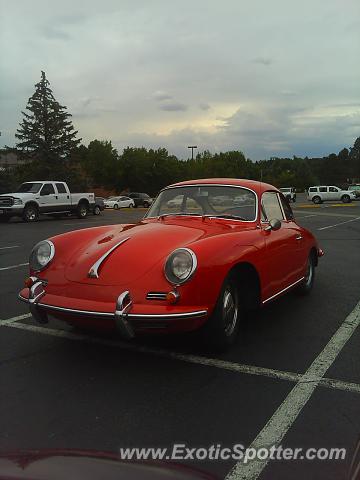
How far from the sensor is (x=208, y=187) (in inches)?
217

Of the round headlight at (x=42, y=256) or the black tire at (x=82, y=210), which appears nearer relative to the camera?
the round headlight at (x=42, y=256)

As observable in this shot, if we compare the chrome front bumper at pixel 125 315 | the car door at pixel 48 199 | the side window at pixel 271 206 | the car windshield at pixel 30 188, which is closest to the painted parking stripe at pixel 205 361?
Answer: the chrome front bumper at pixel 125 315

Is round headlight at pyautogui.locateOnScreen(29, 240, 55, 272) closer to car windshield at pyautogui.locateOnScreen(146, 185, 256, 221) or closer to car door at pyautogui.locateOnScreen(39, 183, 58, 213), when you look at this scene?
car windshield at pyautogui.locateOnScreen(146, 185, 256, 221)

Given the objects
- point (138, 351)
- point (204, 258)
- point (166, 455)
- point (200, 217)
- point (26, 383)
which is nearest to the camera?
point (166, 455)

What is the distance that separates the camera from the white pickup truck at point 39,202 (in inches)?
869

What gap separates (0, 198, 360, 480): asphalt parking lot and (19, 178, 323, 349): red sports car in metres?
0.36

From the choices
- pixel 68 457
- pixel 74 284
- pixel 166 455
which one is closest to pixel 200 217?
pixel 74 284

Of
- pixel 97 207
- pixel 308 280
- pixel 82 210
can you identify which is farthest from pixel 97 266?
pixel 97 207

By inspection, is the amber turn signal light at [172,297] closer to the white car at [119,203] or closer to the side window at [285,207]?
the side window at [285,207]

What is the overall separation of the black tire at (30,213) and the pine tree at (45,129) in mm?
36192

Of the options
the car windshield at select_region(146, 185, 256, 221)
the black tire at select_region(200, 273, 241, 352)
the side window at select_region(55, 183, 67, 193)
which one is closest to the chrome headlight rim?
the black tire at select_region(200, 273, 241, 352)

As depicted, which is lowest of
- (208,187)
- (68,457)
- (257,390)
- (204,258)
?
(257,390)

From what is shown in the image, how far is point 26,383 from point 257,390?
170 centimetres

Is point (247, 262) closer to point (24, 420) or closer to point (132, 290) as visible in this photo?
point (132, 290)
